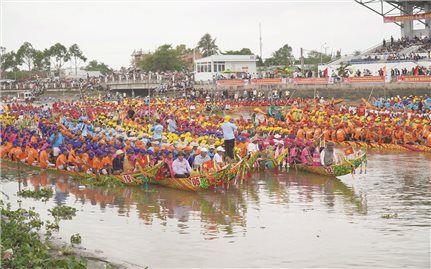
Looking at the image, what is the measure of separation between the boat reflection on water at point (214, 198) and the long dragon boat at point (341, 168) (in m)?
0.15

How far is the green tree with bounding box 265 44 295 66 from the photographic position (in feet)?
278

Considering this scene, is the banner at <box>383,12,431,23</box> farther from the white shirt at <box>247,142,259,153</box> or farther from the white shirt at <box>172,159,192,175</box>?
the white shirt at <box>172,159,192,175</box>

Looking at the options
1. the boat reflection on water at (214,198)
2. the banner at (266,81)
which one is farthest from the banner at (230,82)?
the boat reflection on water at (214,198)

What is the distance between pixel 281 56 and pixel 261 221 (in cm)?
8022

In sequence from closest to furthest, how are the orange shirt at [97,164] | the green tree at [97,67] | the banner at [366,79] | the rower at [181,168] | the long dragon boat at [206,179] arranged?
1. the long dragon boat at [206,179]
2. the rower at [181,168]
3. the orange shirt at [97,164]
4. the banner at [366,79]
5. the green tree at [97,67]

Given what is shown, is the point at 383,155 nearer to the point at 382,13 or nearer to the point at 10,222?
the point at 10,222

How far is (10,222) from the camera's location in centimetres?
1076

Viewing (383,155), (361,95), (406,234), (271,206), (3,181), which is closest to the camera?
(406,234)

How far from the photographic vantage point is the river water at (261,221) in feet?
34.0

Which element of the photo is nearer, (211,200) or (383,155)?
(211,200)

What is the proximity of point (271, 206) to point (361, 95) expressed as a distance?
27.5m

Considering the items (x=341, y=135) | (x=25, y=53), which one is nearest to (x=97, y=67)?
(x=25, y=53)

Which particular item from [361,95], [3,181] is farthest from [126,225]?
[361,95]

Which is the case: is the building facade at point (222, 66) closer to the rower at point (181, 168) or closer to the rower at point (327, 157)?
the rower at point (327, 157)
